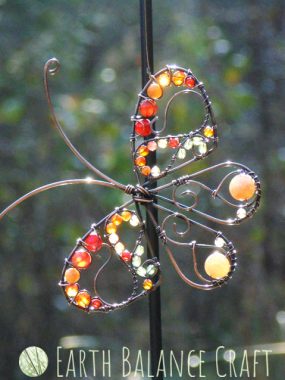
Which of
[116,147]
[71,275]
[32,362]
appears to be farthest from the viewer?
[116,147]

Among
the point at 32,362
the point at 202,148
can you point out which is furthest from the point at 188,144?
the point at 32,362

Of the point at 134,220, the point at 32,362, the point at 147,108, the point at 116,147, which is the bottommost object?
the point at 32,362

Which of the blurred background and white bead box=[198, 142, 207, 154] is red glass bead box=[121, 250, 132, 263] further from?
the blurred background

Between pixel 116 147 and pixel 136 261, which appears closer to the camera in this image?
pixel 136 261

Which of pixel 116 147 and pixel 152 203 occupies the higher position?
pixel 116 147

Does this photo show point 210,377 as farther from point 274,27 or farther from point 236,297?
point 274,27

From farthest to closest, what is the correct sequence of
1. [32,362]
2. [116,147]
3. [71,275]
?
[116,147] < [32,362] < [71,275]

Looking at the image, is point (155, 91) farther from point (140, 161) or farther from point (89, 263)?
point (89, 263)
